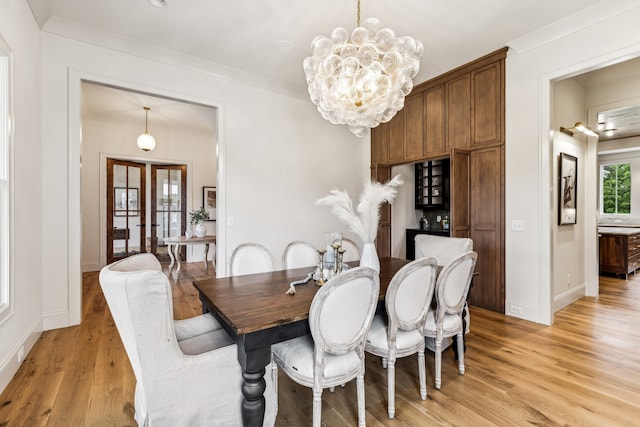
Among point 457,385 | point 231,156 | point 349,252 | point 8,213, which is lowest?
point 457,385

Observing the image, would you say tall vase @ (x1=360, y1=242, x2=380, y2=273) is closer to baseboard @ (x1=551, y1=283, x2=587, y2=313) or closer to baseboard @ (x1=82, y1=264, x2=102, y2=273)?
baseboard @ (x1=551, y1=283, x2=587, y2=313)

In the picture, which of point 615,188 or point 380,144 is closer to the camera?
point 380,144

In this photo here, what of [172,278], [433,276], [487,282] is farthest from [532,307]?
[172,278]

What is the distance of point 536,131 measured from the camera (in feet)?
10.7

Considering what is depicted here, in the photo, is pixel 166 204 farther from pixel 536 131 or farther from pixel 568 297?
pixel 568 297

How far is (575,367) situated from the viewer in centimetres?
236

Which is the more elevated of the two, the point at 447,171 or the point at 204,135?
the point at 204,135

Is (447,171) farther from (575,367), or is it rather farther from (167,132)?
(167,132)

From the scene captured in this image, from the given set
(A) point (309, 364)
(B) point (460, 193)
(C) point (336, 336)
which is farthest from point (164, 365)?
(B) point (460, 193)

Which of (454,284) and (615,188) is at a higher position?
(615,188)

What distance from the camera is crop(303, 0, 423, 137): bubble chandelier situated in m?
2.18

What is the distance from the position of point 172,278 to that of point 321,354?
469 cm

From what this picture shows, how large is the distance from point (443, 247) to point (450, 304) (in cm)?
99

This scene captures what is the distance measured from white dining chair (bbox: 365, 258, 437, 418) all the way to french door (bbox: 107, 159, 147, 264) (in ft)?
20.7
